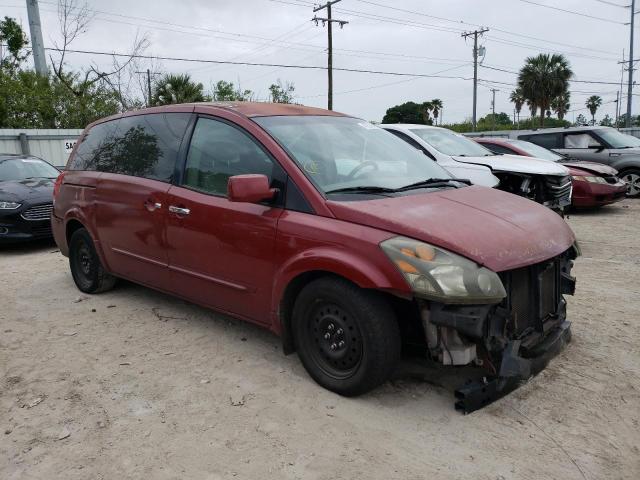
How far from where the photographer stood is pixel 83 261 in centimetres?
536

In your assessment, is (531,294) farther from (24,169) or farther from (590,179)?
(24,169)

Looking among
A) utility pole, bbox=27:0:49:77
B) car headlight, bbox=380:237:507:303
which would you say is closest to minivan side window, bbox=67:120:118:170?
car headlight, bbox=380:237:507:303

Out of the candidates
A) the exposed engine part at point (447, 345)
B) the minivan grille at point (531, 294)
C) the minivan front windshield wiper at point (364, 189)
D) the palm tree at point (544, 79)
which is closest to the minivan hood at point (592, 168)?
the minivan grille at point (531, 294)

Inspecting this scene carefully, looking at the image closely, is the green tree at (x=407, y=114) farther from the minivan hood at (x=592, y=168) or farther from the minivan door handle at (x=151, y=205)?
the minivan door handle at (x=151, y=205)

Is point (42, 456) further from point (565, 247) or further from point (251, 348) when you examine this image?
point (565, 247)

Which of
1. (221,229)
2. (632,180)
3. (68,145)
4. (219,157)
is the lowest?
(632,180)

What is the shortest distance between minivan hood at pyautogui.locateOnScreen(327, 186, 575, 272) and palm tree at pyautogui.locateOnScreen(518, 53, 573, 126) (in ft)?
133

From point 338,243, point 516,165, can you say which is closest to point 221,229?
point 338,243

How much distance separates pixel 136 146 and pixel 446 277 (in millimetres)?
3064

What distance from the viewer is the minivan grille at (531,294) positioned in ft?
9.62

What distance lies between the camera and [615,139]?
40.3ft

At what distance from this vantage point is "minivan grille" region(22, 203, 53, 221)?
7.67m

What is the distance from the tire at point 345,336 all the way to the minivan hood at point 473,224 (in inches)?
16.5

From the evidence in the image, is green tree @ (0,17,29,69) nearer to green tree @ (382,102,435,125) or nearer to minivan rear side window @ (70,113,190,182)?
minivan rear side window @ (70,113,190,182)
